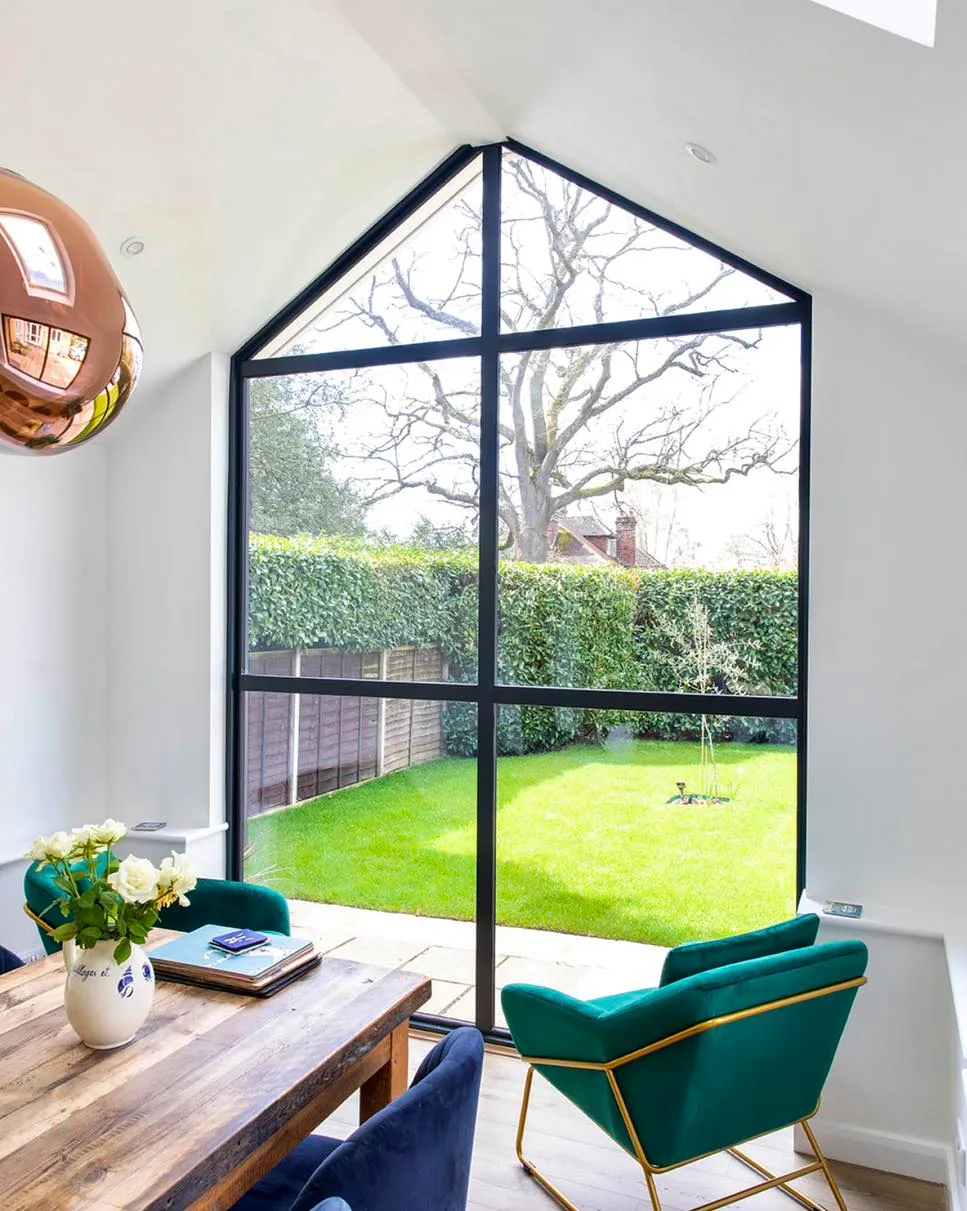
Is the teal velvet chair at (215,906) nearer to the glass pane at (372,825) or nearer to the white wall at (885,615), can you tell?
the glass pane at (372,825)

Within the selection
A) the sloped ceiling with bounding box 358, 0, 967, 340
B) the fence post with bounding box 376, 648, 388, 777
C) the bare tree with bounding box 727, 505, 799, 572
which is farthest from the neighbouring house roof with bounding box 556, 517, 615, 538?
the sloped ceiling with bounding box 358, 0, 967, 340

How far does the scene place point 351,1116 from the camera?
3.04 meters

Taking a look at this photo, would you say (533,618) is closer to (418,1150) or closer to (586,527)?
(586,527)

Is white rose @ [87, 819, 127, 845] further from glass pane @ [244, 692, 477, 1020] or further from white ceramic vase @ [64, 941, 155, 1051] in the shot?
glass pane @ [244, 692, 477, 1020]

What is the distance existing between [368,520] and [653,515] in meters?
1.17

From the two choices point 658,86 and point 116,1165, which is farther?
point 658,86

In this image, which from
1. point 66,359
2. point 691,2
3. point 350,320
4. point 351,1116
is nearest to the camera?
point 66,359

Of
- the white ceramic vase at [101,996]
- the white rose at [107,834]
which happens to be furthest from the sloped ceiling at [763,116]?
the white ceramic vase at [101,996]

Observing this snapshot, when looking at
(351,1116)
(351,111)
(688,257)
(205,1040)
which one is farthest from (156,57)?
(351,1116)

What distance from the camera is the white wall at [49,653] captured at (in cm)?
385

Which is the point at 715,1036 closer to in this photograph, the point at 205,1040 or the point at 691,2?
the point at 205,1040

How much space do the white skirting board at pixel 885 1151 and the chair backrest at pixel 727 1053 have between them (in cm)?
54

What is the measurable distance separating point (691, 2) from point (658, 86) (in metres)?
0.47

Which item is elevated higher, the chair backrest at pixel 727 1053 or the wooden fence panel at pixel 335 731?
the wooden fence panel at pixel 335 731
